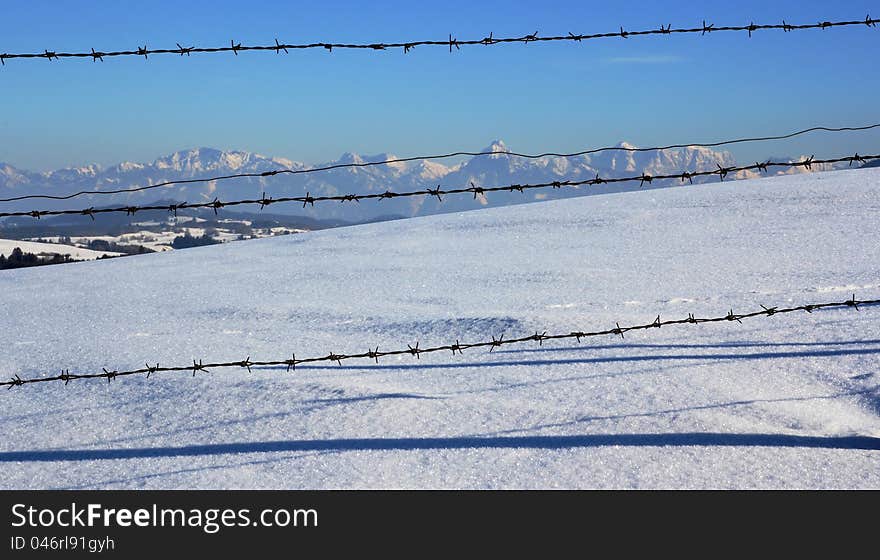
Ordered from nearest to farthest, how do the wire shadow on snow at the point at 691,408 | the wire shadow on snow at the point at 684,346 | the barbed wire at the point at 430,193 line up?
the barbed wire at the point at 430,193 → the wire shadow on snow at the point at 691,408 → the wire shadow on snow at the point at 684,346

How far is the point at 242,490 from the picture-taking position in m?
3.34

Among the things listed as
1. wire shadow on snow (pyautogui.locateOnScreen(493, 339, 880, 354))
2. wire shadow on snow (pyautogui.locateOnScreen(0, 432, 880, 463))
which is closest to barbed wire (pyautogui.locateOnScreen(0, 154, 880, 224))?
wire shadow on snow (pyautogui.locateOnScreen(0, 432, 880, 463))

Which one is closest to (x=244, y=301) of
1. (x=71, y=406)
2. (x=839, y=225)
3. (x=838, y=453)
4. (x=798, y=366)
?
(x=71, y=406)

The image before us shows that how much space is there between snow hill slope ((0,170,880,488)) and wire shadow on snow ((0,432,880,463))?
0.01 m

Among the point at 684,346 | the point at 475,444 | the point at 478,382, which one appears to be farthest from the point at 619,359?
the point at 475,444

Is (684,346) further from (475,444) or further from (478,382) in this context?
(475,444)

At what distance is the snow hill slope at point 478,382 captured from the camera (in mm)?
3428

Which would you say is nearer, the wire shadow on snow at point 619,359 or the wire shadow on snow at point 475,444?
the wire shadow on snow at point 475,444

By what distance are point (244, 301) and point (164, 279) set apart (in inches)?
115

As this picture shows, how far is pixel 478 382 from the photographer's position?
459 cm

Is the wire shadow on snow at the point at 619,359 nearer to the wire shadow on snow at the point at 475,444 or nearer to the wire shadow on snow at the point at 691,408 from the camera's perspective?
the wire shadow on snow at the point at 691,408

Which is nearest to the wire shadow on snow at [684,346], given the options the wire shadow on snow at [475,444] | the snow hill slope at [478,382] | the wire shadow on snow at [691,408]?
the snow hill slope at [478,382]

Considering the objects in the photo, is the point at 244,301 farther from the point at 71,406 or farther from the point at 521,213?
the point at 521,213

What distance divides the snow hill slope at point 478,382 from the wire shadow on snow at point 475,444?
0.01 meters
